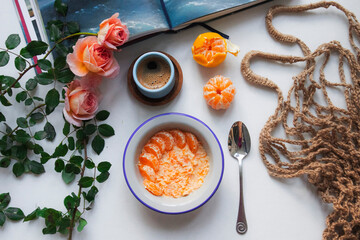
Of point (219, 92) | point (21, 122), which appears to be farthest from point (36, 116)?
point (219, 92)

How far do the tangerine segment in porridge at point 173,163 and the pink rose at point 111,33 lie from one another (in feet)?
0.91

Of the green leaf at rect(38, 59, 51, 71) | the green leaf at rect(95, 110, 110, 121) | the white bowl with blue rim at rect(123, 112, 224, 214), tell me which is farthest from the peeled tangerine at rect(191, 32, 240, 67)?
the green leaf at rect(38, 59, 51, 71)

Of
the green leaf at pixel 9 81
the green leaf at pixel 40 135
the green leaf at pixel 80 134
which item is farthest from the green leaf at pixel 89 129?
the green leaf at pixel 9 81

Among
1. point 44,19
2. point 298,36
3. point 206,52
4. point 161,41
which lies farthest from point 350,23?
point 44,19

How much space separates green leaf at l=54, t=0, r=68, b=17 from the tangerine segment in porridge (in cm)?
43

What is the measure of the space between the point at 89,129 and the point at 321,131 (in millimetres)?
659

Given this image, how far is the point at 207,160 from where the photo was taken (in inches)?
37.9

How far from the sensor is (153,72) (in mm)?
1001

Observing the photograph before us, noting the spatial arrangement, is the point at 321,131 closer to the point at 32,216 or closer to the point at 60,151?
the point at 60,151

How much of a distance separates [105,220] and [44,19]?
23.4 inches

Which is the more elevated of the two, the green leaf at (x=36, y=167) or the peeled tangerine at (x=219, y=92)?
→ the peeled tangerine at (x=219, y=92)

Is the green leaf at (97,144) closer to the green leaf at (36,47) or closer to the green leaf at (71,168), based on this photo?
the green leaf at (71,168)

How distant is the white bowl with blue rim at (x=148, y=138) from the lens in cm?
91

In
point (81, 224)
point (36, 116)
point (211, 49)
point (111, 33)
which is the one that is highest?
point (111, 33)
